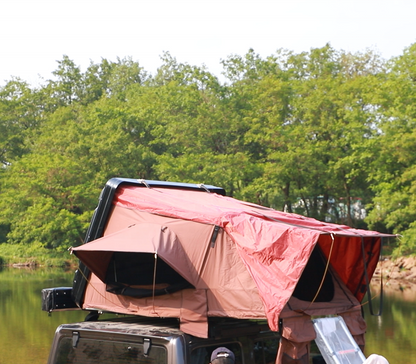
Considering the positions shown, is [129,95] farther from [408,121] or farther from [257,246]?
[257,246]

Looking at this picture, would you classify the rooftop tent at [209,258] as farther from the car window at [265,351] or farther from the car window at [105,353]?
the car window at [105,353]

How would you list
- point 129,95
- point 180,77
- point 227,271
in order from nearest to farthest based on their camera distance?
point 227,271 < point 180,77 < point 129,95

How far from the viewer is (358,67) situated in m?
49.1

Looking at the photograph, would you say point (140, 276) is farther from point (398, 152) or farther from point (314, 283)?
point (398, 152)

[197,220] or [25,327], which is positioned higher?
[197,220]

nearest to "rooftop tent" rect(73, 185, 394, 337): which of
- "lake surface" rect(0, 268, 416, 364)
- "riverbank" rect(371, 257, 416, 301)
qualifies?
"lake surface" rect(0, 268, 416, 364)

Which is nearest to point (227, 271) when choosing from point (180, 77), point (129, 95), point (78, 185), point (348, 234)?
point (348, 234)

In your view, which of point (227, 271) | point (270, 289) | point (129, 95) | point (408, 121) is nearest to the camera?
point (270, 289)

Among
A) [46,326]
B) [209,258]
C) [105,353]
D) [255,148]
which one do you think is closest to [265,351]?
[209,258]

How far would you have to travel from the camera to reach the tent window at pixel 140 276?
12.8 feet

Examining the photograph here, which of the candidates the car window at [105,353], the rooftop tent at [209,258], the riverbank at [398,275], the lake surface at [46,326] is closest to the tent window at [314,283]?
the rooftop tent at [209,258]

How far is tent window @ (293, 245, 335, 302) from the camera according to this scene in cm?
411

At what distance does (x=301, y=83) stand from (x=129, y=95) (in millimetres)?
19846

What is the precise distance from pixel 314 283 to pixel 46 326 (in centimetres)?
1409
